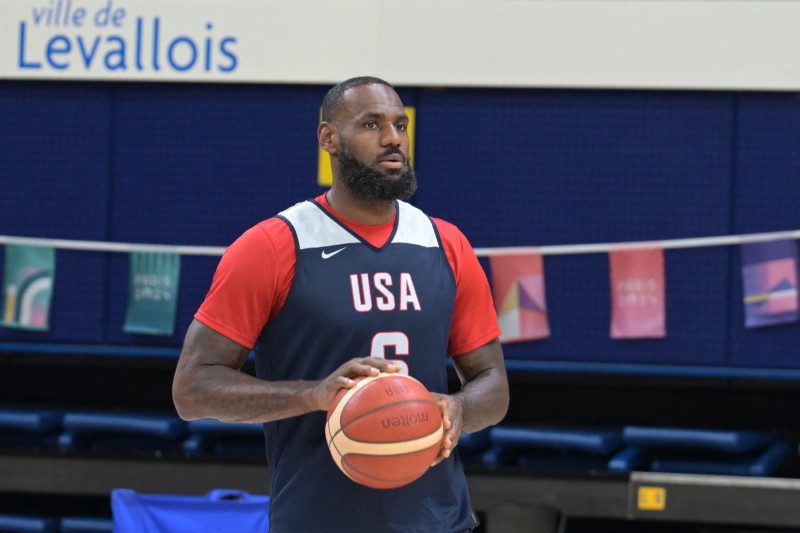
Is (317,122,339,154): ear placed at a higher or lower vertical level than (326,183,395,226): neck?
higher

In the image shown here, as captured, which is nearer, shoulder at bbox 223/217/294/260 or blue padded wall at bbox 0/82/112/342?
shoulder at bbox 223/217/294/260

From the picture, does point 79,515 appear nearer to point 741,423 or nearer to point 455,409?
point 741,423

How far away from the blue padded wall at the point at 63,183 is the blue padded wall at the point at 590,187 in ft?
4.45

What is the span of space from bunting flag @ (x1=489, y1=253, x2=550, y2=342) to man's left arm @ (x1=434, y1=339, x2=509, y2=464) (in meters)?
1.74

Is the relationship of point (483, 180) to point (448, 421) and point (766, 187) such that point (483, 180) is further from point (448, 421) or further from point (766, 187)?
point (448, 421)

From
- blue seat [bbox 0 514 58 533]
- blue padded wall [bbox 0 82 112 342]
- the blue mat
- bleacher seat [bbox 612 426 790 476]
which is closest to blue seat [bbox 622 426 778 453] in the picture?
bleacher seat [bbox 612 426 790 476]

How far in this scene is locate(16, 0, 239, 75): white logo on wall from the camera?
4.34 metres

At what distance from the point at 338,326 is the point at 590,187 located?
2210 mm

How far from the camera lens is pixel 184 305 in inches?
175

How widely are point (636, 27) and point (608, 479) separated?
5.63 feet

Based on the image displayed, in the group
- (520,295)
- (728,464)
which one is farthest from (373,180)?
(728,464)

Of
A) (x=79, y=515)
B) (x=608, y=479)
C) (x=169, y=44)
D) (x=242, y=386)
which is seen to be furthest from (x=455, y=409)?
(x=79, y=515)

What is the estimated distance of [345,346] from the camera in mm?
2203

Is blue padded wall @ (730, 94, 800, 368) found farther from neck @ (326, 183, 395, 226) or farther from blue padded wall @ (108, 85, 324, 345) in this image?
neck @ (326, 183, 395, 226)
